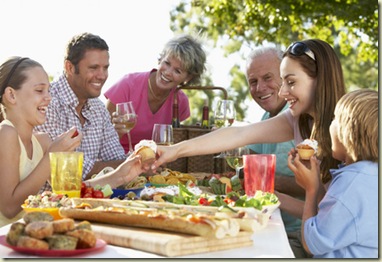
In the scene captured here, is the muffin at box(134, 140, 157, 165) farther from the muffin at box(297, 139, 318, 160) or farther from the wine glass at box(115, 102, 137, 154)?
the wine glass at box(115, 102, 137, 154)

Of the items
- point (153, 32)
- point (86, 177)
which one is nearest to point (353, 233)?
point (86, 177)

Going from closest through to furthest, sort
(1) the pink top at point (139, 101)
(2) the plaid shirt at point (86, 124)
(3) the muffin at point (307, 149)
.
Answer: (3) the muffin at point (307, 149)
(2) the plaid shirt at point (86, 124)
(1) the pink top at point (139, 101)

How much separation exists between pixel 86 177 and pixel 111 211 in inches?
97.6

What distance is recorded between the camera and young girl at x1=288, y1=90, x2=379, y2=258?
8.79ft

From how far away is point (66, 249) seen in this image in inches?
77.7

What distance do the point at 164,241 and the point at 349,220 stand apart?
94cm

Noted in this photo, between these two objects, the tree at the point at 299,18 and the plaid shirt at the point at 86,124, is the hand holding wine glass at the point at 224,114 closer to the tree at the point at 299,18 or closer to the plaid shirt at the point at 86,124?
the plaid shirt at the point at 86,124

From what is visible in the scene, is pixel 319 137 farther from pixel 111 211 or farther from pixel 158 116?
pixel 158 116

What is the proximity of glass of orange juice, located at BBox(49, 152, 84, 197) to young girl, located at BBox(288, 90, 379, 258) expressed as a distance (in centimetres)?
104

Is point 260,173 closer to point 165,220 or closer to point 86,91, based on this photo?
point 165,220

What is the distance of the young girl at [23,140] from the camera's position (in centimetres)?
337

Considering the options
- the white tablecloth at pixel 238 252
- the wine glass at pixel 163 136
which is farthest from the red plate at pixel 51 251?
the wine glass at pixel 163 136

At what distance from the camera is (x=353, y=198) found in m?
2.69

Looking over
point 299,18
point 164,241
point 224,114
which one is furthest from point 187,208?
point 299,18
